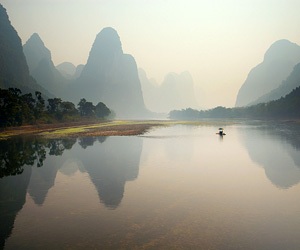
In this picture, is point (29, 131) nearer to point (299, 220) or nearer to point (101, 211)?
point (101, 211)

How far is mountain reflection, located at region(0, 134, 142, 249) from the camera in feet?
62.6

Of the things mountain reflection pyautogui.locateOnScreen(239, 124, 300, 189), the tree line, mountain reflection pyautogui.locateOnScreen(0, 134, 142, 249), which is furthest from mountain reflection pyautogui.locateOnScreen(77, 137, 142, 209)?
the tree line

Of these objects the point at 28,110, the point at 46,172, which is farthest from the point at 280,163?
the point at 28,110

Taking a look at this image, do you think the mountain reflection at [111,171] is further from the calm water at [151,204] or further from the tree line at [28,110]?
the tree line at [28,110]

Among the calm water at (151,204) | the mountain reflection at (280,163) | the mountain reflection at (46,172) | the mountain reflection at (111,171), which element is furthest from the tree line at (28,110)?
the mountain reflection at (280,163)

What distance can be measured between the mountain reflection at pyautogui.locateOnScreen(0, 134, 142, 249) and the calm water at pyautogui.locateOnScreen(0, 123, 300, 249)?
9 centimetres

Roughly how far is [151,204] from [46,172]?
15.4 metres

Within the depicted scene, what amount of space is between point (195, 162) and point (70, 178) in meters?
15.1

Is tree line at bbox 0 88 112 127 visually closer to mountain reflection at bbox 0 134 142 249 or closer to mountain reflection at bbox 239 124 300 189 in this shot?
mountain reflection at bbox 0 134 142 249

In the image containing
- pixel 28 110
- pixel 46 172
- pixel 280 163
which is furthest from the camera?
pixel 28 110

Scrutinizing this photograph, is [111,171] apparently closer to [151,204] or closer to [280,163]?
[151,204]

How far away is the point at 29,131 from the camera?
79750 mm

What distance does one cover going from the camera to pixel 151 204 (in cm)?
1838

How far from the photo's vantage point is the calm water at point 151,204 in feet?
42.8
